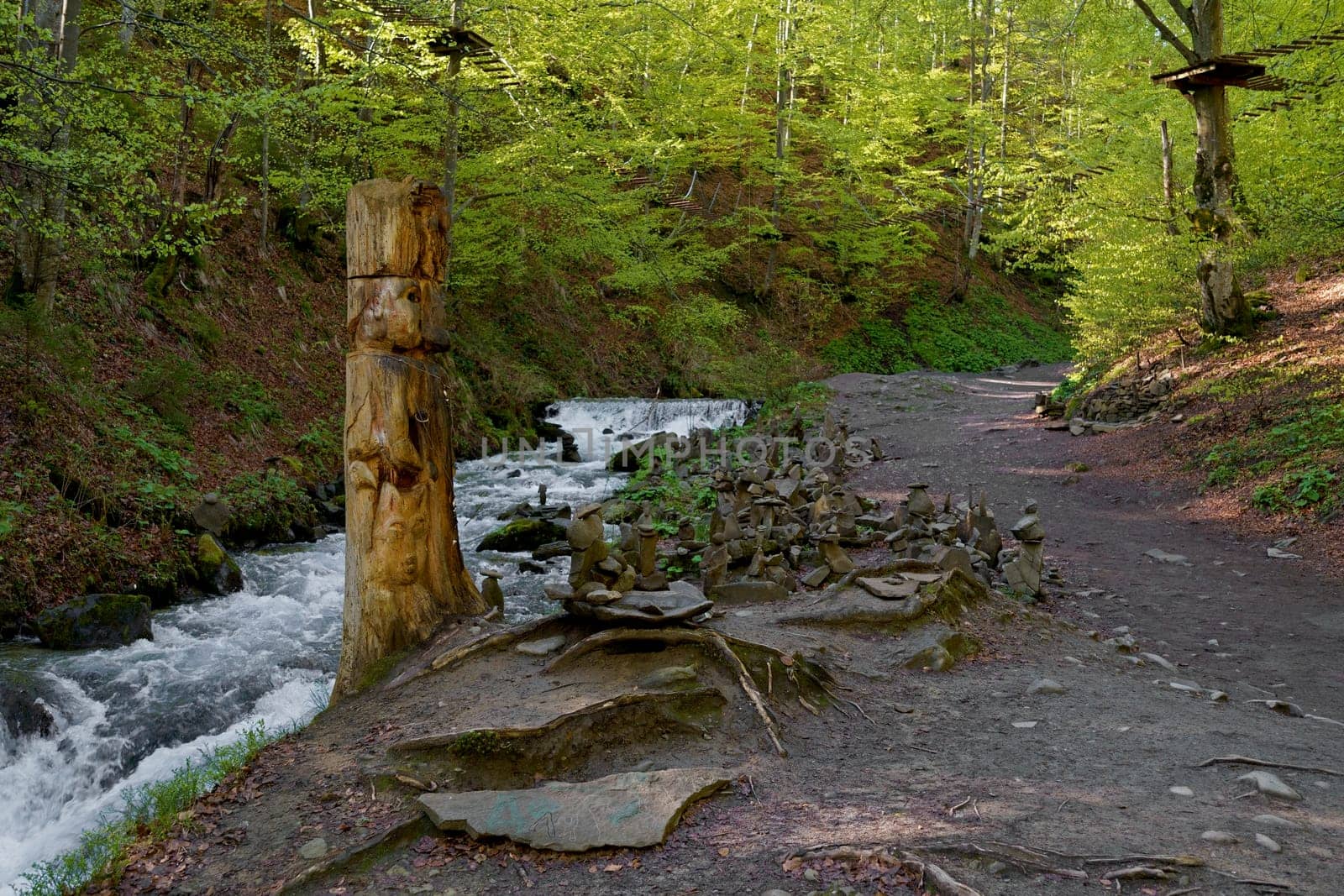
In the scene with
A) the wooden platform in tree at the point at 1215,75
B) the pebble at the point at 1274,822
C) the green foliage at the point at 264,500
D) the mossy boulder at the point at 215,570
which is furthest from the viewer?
the wooden platform in tree at the point at 1215,75

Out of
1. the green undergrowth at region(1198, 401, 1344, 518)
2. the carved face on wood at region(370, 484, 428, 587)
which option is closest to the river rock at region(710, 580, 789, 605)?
the carved face on wood at region(370, 484, 428, 587)

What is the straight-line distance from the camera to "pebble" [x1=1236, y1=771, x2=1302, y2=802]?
323cm

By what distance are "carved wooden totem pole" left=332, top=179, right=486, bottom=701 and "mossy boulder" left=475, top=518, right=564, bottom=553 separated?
553 centimetres

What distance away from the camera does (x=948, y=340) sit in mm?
28984

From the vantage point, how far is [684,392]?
834 inches

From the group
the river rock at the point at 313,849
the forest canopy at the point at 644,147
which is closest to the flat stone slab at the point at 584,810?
the river rock at the point at 313,849

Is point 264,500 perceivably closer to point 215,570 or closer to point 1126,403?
point 215,570

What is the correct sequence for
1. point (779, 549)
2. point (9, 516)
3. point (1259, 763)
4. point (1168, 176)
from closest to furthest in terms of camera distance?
point (1259, 763) < point (9, 516) < point (779, 549) < point (1168, 176)

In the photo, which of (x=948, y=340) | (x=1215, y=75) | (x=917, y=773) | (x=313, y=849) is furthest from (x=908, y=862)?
(x=948, y=340)

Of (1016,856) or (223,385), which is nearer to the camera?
(1016,856)

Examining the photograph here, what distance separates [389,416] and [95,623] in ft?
13.8

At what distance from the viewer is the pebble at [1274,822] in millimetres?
2930

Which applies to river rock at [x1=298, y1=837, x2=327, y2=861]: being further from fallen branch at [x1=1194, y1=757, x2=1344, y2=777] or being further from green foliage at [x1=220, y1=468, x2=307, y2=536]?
green foliage at [x1=220, y1=468, x2=307, y2=536]

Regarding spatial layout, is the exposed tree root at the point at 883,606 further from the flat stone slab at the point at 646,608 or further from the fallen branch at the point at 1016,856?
the fallen branch at the point at 1016,856
